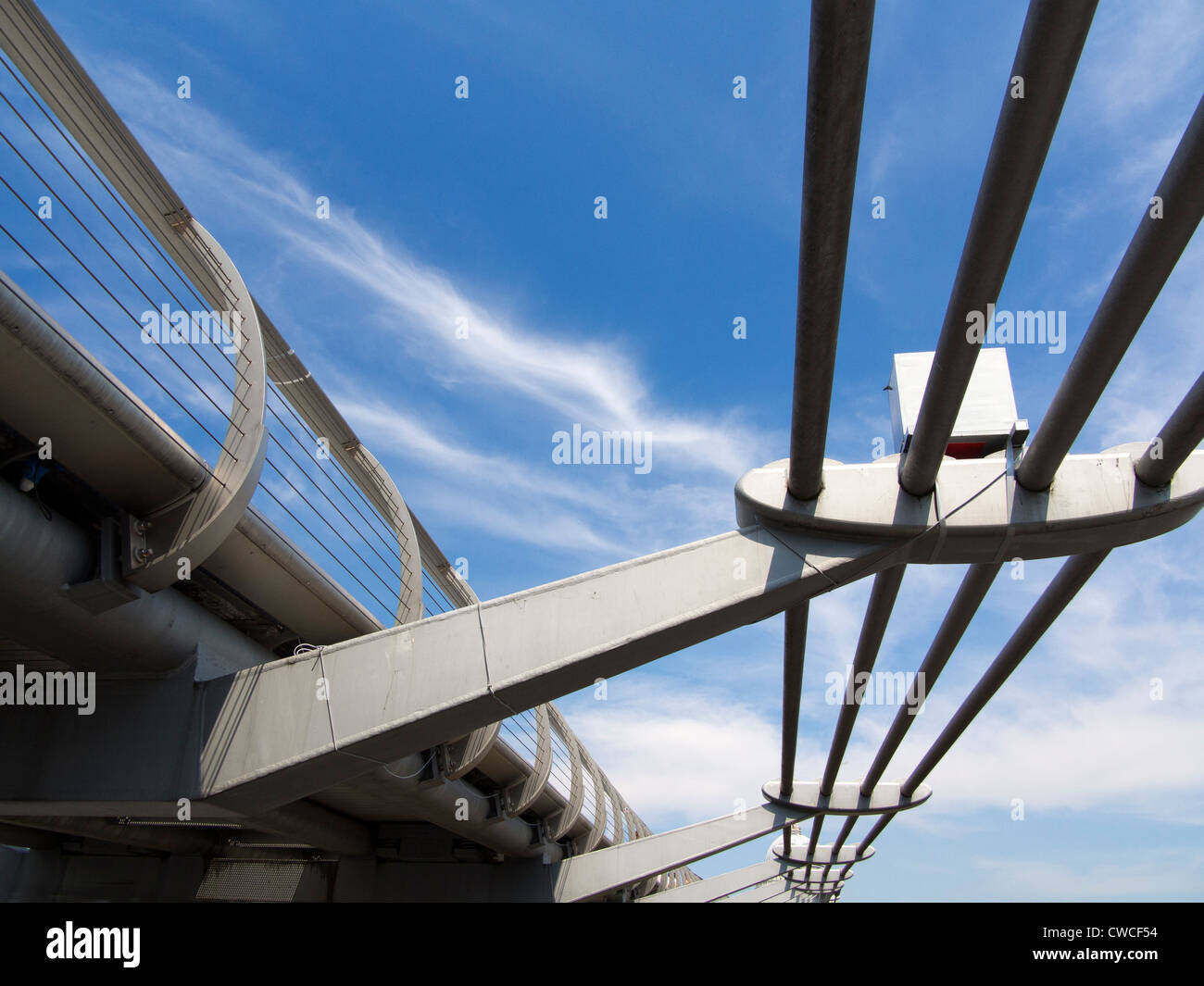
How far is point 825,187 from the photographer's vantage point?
156 inches

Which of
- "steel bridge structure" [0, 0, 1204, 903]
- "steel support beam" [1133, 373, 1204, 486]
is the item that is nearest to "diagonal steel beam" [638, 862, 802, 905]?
"steel bridge structure" [0, 0, 1204, 903]

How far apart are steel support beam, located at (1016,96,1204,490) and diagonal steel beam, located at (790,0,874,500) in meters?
1.45

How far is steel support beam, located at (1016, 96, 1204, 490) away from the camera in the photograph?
12.7 ft

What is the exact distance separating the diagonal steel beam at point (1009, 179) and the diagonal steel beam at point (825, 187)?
64 centimetres

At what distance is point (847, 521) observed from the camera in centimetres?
646

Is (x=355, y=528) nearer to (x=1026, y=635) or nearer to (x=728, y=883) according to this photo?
(x=1026, y=635)

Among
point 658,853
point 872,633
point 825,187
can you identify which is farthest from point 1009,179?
point 658,853

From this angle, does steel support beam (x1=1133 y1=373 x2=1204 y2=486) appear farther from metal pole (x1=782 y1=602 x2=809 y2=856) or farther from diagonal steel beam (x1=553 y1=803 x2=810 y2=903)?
diagonal steel beam (x1=553 y1=803 x2=810 y2=903)

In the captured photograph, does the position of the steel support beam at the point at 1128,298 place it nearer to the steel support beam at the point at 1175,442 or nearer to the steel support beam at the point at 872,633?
the steel support beam at the point at 1175,442

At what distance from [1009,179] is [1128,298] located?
46.5 inches
